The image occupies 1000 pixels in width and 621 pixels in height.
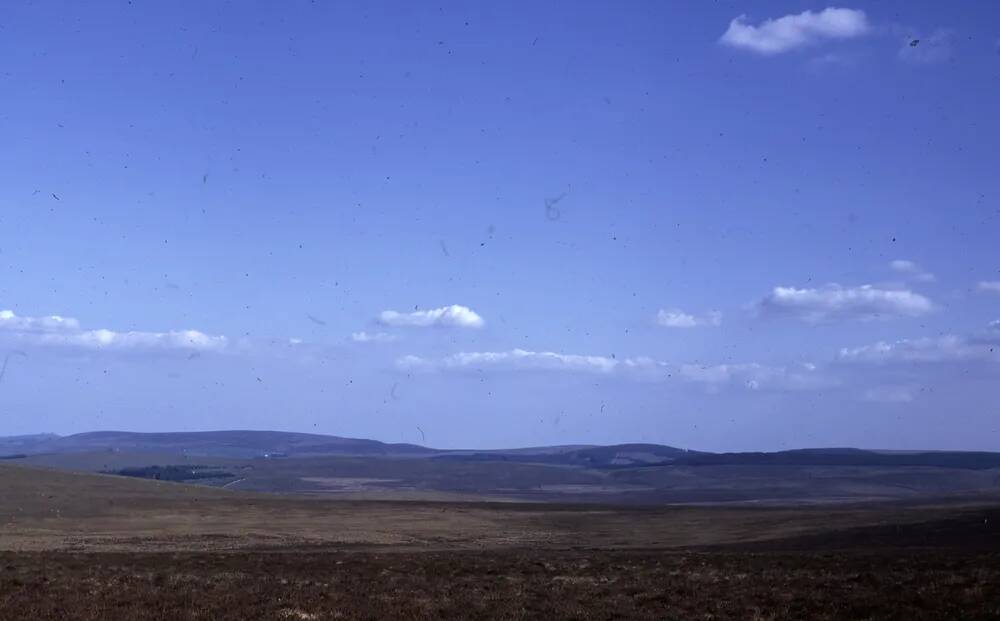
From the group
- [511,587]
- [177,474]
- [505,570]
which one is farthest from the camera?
[177,474]

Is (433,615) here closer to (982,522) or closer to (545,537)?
(982,522)

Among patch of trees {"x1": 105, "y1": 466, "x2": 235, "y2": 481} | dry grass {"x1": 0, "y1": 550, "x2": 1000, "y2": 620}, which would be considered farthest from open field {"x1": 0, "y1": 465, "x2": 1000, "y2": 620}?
patch of trees {"x1": 105, "y1": 466, "x2": 235, "y2": 481}

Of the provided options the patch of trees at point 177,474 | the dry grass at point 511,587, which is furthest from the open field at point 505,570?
the patch of trees at point 177,474

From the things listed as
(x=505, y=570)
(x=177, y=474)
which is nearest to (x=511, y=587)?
(x=505, y=570)

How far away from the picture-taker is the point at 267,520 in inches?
2948

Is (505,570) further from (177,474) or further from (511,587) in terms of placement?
(177,474)

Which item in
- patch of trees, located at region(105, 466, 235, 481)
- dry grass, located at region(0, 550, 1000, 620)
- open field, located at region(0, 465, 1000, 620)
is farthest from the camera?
patch of trees, located at region(105, 466, 235, 481)

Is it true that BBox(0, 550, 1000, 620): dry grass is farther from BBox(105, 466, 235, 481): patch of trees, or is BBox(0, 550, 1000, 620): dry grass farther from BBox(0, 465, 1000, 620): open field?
BBox(105, 466, 235, 481): patch of trees

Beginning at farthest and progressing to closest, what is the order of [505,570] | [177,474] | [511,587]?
[177,474], [505,570], [511,587]

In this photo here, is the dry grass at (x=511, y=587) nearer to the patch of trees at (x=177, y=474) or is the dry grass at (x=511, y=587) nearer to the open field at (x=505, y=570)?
the open field at (x=505, y=570)

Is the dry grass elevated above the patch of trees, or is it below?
above

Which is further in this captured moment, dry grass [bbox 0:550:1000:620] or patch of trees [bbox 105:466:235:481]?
patch of trees [bbox 105:466:235:481]

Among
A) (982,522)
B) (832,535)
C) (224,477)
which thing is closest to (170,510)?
(832,535)

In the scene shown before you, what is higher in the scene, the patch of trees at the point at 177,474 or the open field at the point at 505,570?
the open field at the point at 505,570
